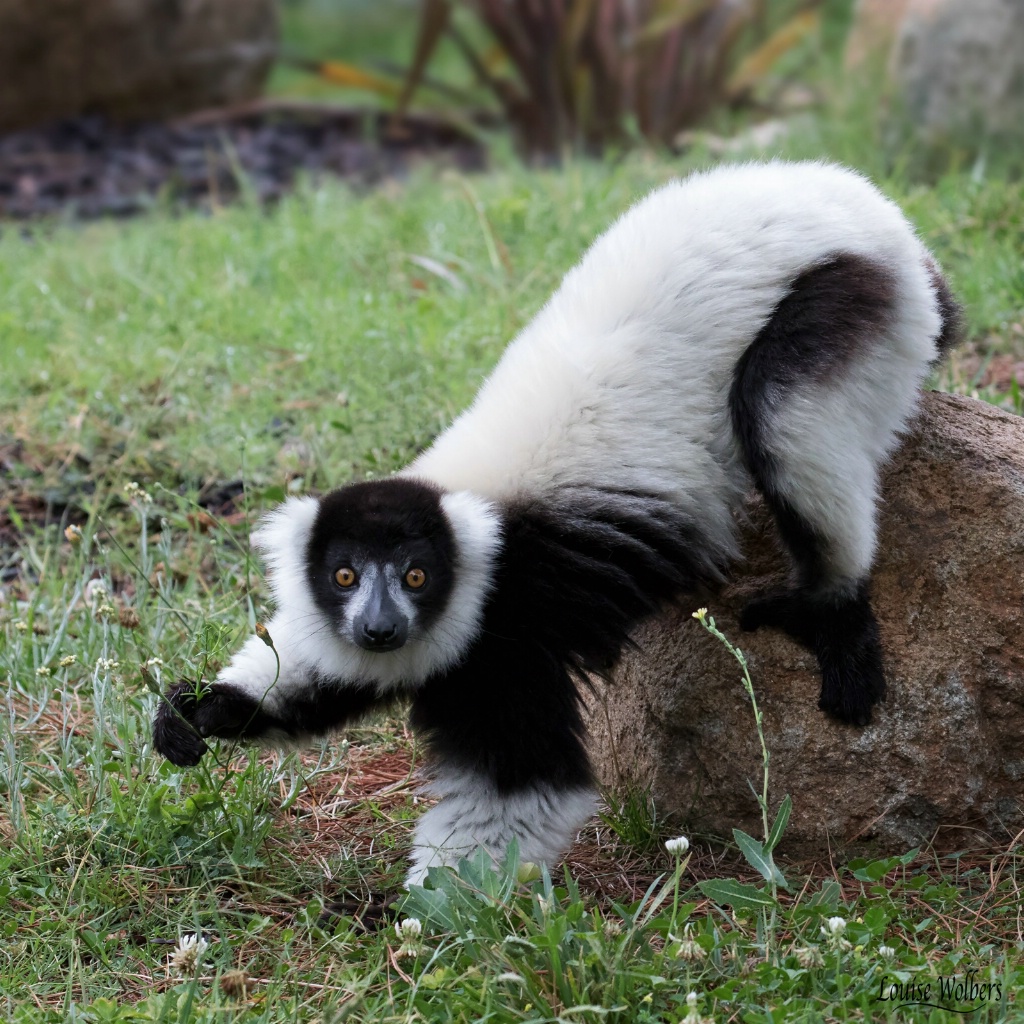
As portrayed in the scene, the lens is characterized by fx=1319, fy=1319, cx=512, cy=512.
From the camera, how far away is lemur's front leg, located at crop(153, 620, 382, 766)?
3.89m

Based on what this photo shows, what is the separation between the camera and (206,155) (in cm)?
1252

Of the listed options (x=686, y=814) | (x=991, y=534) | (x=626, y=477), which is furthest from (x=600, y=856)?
(x=991, y=534)

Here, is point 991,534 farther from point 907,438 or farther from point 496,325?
point 496,325

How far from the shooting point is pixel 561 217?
770cm

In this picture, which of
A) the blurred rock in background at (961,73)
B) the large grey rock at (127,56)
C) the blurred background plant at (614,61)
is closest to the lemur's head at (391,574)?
the blurred rock in background at (961,73)

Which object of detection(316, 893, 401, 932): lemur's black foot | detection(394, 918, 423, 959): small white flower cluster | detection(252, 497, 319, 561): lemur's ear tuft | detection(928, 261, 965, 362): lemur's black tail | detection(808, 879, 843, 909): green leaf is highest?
detection(928, 261, 965, 362): lemur's black tail

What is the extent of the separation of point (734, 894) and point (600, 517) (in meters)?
1.14

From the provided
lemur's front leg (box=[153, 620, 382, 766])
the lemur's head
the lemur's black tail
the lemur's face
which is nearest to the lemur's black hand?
lemur's front leg (box=[153, 620, 382, 766])

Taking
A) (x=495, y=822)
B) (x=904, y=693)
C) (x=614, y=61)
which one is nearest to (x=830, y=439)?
(x=904, y=693)

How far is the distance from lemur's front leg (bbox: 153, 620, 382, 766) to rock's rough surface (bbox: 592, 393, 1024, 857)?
0.99 m

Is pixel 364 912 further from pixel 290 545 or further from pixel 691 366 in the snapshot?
pixel 691 366

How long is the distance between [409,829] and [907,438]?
6.46ft

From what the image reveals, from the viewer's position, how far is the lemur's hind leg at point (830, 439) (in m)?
3.72

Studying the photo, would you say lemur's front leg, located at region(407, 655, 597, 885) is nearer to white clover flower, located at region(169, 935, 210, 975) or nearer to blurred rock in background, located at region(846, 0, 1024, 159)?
white clover flower, located at region(169, 935, 210, 975)
